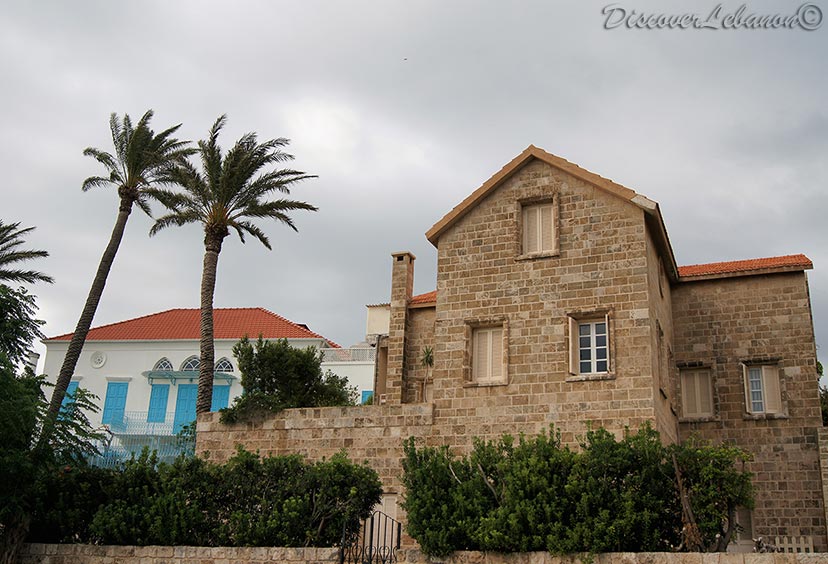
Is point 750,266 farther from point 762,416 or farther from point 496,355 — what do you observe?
point 496,355

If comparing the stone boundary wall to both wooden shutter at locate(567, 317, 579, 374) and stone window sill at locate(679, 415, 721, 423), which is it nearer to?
wooden shutter at locate(567, 317, 579, 374)

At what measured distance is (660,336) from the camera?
19344 mm

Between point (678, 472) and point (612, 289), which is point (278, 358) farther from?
point (678, 472)

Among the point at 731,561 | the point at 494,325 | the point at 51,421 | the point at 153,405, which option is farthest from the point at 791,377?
the point at 153,405

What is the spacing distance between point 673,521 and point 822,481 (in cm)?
746

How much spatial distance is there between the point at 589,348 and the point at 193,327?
25533 mm

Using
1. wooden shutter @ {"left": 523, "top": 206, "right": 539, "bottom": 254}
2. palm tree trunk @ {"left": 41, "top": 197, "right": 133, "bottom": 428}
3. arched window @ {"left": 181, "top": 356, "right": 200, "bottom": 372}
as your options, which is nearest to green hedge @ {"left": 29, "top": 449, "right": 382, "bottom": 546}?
wooden shutter @ {"left": 523, "top": 206, "right": 539, "bottom": 254}

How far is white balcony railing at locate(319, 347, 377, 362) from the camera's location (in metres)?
35.0

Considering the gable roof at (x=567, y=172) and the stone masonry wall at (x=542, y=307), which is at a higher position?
the gable roof at (x=567, y=172)

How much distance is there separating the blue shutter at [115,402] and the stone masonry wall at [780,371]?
26087 mm

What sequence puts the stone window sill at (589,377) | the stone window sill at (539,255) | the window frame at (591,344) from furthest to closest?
the stone window sill at (539,255)
the window frame at (591,344)
the stone window sill at (589,377)

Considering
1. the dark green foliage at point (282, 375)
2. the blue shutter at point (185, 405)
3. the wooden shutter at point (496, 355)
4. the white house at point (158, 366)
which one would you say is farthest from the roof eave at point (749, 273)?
the blue shutter at point (185, 405)

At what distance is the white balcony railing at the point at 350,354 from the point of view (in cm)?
3497

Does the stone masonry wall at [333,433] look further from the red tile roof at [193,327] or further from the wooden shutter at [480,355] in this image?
the red tile roof at [193,327]
